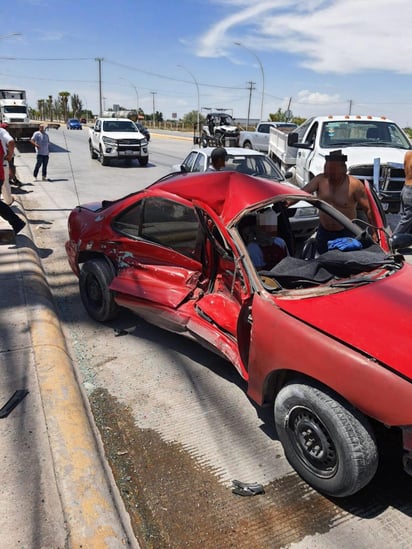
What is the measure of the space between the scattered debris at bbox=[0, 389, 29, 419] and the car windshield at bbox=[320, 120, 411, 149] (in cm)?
750

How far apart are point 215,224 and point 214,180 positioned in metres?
0.50

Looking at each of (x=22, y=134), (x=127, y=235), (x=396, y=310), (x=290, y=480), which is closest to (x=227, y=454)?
(x=290, y=480)

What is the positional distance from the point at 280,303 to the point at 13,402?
206cm

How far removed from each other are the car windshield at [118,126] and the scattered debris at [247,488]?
62.5 feet

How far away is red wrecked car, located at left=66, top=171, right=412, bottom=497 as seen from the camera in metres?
2.35

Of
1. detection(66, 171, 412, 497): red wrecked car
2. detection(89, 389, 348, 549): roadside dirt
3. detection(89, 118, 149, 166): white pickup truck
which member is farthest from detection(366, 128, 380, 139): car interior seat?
detection(89, 118, 149, 166): white pickup truck

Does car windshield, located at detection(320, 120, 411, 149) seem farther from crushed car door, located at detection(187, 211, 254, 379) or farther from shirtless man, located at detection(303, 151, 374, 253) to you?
crushed car door, located at detection(187, 211, 254, 379)

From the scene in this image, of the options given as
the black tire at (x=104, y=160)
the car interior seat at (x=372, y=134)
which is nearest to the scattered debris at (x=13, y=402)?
the car interior seat at (x=372, y=134)

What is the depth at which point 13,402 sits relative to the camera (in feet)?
10.8

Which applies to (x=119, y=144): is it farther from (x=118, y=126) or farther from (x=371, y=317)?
(x=371, y=317)

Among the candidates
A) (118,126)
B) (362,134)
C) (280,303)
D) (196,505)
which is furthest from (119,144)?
(196,505)

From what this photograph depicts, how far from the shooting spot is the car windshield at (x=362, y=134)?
9.06 m

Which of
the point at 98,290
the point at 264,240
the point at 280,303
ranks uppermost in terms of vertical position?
the point at 264,240

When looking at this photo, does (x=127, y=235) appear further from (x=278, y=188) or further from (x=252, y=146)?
(x=252, y=146)
